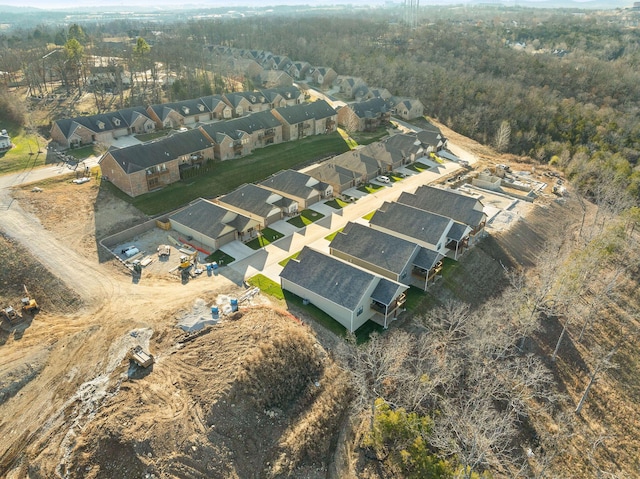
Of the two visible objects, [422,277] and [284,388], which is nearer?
[284,388]

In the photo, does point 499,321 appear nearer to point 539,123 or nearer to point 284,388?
point 284,388

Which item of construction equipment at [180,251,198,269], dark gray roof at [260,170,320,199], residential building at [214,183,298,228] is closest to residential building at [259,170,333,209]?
dark gray roof at [260,170,320,199]

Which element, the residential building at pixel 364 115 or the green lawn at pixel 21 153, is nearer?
the green lawn at pixel 21 153

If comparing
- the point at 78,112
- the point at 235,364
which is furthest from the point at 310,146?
the point at 235,364

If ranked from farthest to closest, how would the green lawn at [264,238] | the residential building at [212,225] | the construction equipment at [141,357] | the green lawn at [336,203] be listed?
the green lawn at [336,203]
the green lawn at [264,238]
the residential building at [212,225]
the construction equipment at [141,357]

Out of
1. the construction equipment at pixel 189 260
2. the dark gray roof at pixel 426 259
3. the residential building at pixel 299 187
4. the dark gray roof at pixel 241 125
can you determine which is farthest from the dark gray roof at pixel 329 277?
the dark gray roof at pixel 241 125

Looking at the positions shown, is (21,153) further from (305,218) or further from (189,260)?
(305,218)

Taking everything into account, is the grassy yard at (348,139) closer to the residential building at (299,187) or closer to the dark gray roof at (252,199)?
the residential building at (299,187)

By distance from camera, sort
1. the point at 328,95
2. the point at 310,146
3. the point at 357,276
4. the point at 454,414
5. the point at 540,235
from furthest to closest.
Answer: the point at 328,95
the point at 310,146
the point at 540,235
the point at 357,276
the point at 454,414
